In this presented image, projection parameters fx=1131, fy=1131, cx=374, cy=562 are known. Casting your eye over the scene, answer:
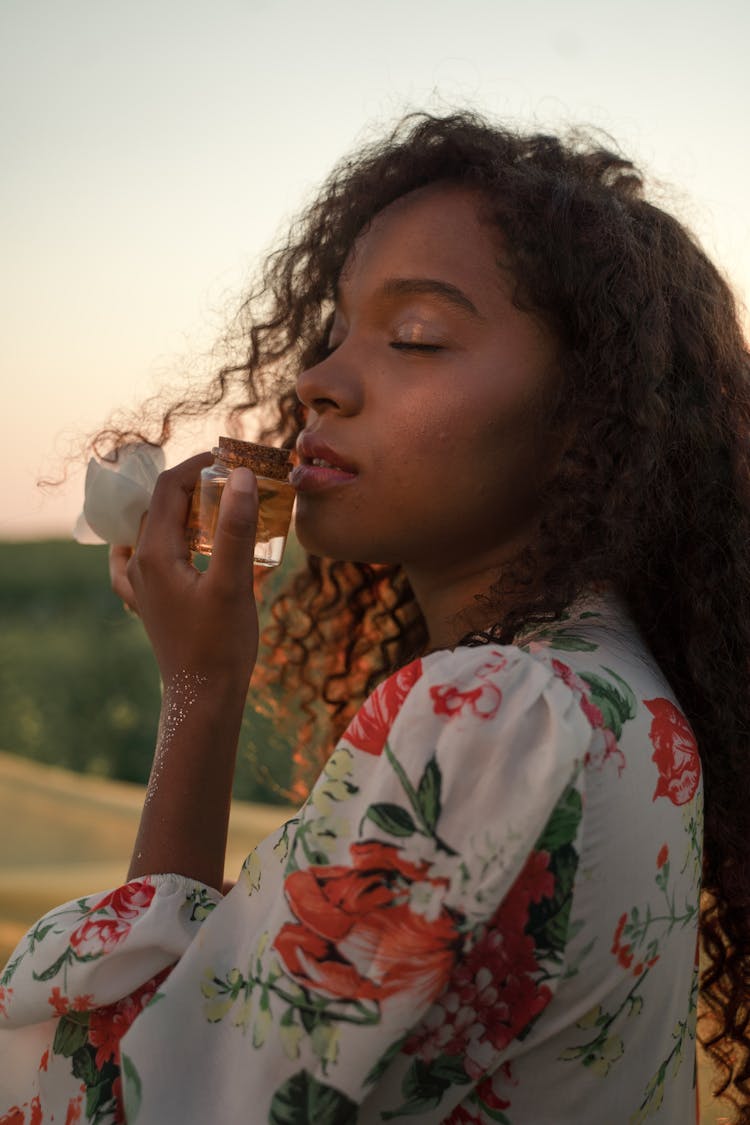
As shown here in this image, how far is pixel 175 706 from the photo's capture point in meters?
1.66

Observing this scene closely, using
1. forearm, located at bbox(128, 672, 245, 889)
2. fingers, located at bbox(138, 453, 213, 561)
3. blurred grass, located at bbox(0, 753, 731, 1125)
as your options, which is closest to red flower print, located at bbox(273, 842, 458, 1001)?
forearm, located at bbox(128, 672, 245, 889)

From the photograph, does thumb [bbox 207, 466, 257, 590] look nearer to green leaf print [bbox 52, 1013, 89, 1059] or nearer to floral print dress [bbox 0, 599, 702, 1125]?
floral print dress [bbox 0, 599, 702, 1125]

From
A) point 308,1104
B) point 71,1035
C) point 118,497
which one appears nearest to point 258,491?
point 118,497

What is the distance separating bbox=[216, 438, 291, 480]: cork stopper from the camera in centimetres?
173

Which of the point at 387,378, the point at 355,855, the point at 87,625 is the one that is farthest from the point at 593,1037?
the point at 87,625

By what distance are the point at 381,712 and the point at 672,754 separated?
1.25ft

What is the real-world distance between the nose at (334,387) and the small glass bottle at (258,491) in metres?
0.10

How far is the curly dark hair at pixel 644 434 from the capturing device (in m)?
1.64

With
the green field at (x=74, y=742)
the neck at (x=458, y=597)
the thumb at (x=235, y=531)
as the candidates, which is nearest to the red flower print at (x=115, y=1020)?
the thumb at (x=235, y=531)

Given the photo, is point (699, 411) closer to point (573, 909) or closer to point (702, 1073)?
point (573, 909)

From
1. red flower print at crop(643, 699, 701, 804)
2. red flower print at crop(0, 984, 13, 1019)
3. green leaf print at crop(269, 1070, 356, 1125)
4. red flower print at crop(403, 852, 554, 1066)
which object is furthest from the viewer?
red flower print at crop(0, 984, 13, 1019)

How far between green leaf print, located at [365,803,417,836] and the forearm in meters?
0.55

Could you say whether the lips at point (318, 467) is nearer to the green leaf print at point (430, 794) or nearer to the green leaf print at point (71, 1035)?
the green leaf print at point (430, 794)

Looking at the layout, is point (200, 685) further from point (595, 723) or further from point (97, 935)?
point (595, 723)
